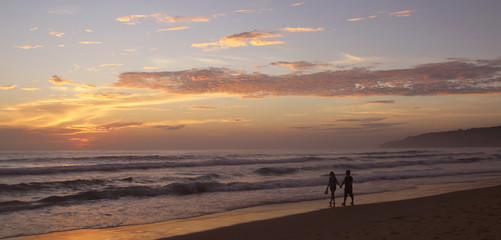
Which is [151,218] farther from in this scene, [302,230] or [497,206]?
[497,206]

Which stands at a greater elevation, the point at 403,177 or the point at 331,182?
the point at 331,182

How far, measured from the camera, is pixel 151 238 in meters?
10.7

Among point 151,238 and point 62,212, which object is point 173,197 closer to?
point 62,212

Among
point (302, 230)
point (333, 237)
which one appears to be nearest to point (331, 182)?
point (302, 230)

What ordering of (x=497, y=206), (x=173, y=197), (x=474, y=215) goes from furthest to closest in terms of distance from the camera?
(x=173, y=197)
(x=497, y=206)
(x=474, y=215)

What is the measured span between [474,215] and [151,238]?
9160 millimetres

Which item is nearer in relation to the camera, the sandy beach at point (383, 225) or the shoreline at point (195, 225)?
the sandy beach at point (383, 225)

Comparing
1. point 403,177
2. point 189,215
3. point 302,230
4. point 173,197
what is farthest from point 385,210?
point 403,177

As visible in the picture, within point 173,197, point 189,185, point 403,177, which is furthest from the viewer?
point 403,177

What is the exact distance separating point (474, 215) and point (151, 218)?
35.6 feet

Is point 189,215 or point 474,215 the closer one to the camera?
point 474,215

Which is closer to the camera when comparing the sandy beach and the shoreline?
the sandy beach

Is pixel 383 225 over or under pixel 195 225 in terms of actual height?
over

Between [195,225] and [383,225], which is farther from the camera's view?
[195,225]
